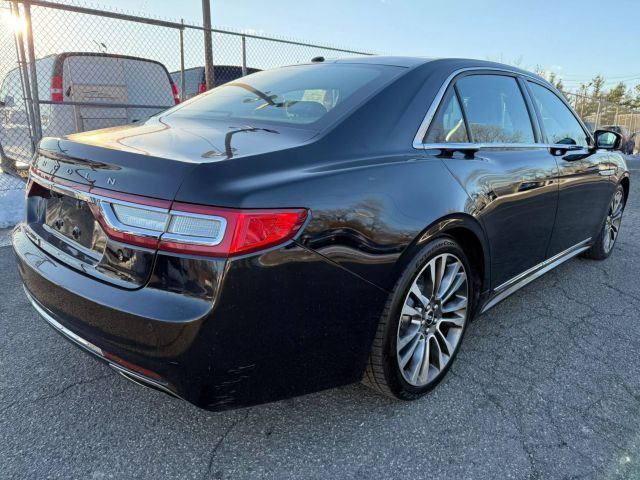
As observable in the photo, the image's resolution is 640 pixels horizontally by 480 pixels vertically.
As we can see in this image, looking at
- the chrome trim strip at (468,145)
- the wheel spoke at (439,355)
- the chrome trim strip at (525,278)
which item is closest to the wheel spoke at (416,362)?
the wheel spoke at (439,355)

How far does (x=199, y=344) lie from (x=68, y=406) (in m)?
1.05

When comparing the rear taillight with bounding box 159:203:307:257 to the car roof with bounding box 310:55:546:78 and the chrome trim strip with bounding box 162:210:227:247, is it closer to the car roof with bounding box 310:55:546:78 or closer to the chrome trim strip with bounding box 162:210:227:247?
the chrome trim strip with bounding box 162:210:227:247

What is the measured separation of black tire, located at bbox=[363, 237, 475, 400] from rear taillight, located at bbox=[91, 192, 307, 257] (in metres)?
0.63

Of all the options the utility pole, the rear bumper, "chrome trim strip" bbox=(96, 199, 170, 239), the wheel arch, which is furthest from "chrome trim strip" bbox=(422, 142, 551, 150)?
the utility pole

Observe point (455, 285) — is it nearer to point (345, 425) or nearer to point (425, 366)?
point (425, 366)

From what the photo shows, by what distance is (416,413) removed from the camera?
2.26m

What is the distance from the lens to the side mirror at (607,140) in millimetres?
4031

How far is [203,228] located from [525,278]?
237cm

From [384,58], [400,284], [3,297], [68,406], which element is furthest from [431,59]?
[3,297]

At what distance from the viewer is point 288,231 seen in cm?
162

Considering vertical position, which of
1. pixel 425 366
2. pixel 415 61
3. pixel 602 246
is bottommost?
pixel 602 246

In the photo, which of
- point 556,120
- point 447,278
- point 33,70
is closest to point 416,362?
point 447,278

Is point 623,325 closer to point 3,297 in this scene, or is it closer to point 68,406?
point 68,406

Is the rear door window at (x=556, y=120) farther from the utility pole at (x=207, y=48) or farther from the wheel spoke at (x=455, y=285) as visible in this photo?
the utility pole at (x=207, y=48)
